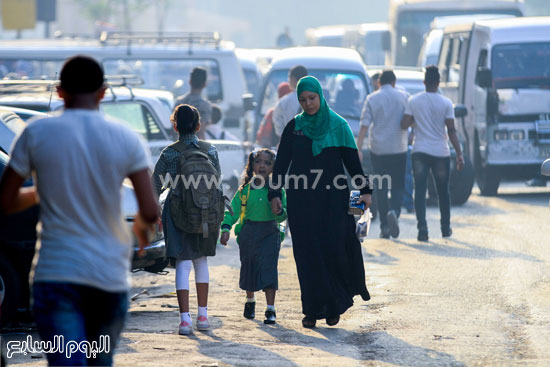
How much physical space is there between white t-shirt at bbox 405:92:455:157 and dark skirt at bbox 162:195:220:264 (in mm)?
5039

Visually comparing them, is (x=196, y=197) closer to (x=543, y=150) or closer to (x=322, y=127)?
(x=322, y=127)

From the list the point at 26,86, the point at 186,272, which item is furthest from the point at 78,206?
the point at 26,86

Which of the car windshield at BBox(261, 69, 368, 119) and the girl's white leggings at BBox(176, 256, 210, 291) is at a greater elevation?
the car windshield at BBox(261, 69, 368, 119)

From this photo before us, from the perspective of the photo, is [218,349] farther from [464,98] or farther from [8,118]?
[464,98]

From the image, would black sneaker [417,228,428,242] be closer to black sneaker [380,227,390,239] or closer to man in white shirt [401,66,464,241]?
man in white shirt [401,66,464,241]

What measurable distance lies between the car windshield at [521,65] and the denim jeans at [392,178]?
4150 millimetres

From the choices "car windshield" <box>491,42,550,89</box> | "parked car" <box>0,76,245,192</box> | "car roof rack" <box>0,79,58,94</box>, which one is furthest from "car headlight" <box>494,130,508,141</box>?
"car roof rack" <box>0,79,58,94</box>

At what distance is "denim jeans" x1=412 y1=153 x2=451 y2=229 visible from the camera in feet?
39.7

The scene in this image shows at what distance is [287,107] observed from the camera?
40.5 ft

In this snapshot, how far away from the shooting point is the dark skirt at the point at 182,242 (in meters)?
7.41

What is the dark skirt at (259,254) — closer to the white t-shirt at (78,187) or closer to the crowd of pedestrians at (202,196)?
the crowd of pedestrians at (202,196)

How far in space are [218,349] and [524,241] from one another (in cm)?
587

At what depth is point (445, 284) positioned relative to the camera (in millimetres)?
9242

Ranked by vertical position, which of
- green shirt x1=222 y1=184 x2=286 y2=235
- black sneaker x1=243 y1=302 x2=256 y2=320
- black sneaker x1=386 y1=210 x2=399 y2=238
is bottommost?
black sneaker x1=386 y1=210 x2=399 y2=238
